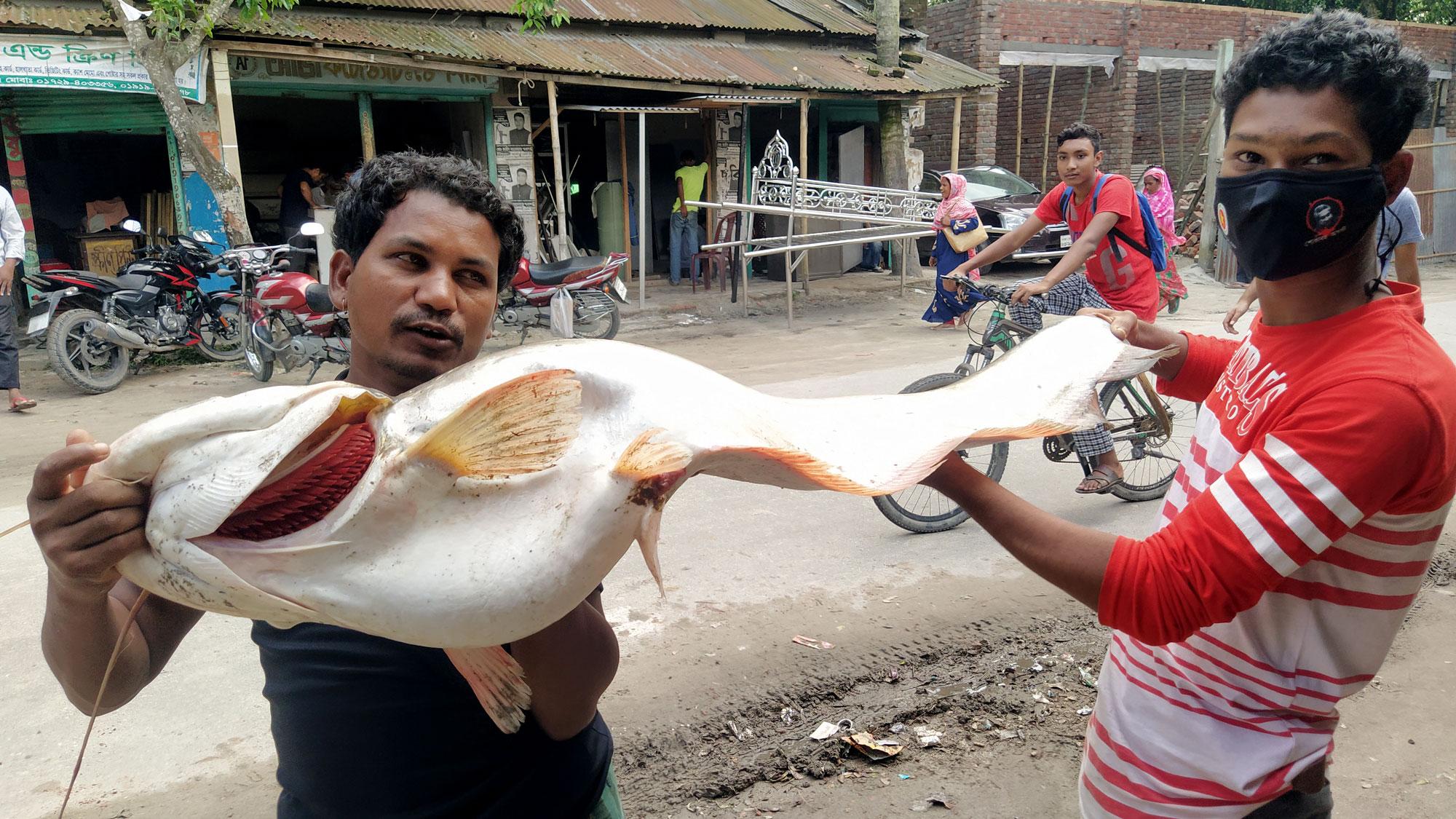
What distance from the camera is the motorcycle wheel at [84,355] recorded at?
696 centimetres

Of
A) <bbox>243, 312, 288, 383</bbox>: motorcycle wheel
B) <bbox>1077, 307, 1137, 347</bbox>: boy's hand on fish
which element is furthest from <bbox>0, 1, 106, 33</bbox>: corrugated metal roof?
<bbox>1077, 307, 1137, 347</bbox>: boy's hand on fish

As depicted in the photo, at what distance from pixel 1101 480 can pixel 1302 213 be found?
3.56 m

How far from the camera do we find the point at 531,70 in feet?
33.9

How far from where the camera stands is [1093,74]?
699 inches

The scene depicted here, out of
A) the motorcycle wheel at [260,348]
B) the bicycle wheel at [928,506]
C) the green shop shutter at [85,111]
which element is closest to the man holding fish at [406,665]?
the bicycle wheel at [928,506]

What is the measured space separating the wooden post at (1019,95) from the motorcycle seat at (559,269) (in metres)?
11.8

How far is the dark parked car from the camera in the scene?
13.3 m

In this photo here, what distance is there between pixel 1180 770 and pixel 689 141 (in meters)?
13.9

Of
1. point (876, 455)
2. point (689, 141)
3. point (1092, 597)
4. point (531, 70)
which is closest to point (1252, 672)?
point (1092, 597)

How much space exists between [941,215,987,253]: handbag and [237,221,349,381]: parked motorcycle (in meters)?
5.42

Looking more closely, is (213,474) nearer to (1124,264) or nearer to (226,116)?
(1124,264)

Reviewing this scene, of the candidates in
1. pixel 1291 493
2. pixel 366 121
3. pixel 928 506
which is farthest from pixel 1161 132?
pixel 1291 493

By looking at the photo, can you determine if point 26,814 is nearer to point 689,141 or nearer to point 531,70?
point 531,70

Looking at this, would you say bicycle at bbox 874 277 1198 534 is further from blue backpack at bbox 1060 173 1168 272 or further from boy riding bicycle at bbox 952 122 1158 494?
blue backpack at bbox 1060 173 1168 272
